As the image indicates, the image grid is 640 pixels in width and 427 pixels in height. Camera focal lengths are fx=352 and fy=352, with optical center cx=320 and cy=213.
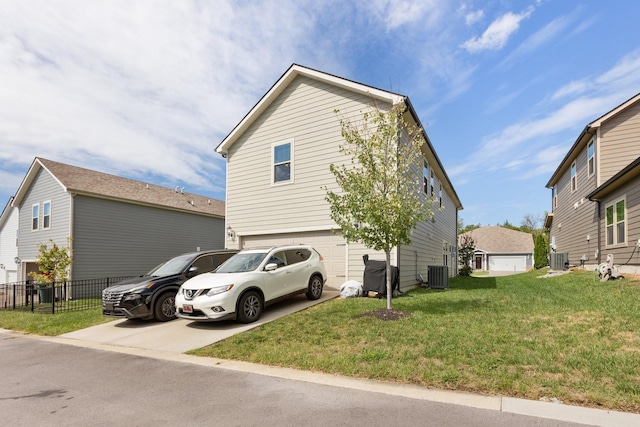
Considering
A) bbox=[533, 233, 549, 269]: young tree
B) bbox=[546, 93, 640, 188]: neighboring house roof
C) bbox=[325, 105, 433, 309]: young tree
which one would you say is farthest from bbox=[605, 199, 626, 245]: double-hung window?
bbox=[533, 233, 549, 269]: young tree

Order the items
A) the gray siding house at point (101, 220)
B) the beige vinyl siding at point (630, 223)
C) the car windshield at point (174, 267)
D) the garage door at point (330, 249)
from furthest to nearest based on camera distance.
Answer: the gray siding house at point (101, 220) → the garage door at point (330, 249) → the beige vinyl siding at point (630, 223) → the car windshield at point (174, 267)

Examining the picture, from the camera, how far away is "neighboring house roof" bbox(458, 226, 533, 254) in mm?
45406

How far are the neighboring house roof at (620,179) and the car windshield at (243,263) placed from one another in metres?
11.6

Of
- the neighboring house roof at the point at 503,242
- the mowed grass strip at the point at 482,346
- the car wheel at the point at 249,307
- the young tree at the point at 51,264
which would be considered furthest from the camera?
the neighboring house roof at the point at 503,242

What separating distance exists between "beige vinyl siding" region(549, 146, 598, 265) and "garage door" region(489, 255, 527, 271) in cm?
2271

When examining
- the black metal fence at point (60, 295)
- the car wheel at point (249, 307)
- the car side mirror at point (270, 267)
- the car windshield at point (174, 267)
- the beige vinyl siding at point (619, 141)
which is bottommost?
the black metal fence at point (60, 295)

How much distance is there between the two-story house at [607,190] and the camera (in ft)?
39.8

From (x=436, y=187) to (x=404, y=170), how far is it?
11151 millimetres

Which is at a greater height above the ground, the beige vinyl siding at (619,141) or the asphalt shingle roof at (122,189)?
the beige vinyl siding at (619,141)

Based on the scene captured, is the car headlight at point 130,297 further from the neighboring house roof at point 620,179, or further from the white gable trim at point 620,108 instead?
the white gable trim at point 620,108

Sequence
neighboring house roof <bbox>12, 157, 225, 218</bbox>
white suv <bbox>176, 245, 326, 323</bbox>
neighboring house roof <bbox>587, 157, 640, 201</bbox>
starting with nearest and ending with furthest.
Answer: white suv <bbox>176, 245, 326, 323</bbox>, neighboring house roof <bbox>587, 157, 640, 201</bbox>, neighboring house roof <bbox>12, 157, 225, 218</bbox>

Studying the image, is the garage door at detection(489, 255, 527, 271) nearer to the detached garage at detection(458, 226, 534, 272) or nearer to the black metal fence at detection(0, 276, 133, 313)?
the detached garage at detection(458, 226, 534, 272)

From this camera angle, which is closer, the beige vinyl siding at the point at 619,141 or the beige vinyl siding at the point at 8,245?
the beige vinyl siding at the point at 619,141

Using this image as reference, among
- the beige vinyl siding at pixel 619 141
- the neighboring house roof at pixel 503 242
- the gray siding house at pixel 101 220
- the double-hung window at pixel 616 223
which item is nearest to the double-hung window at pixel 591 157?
the beige vinyl siding at pixel 619 141
